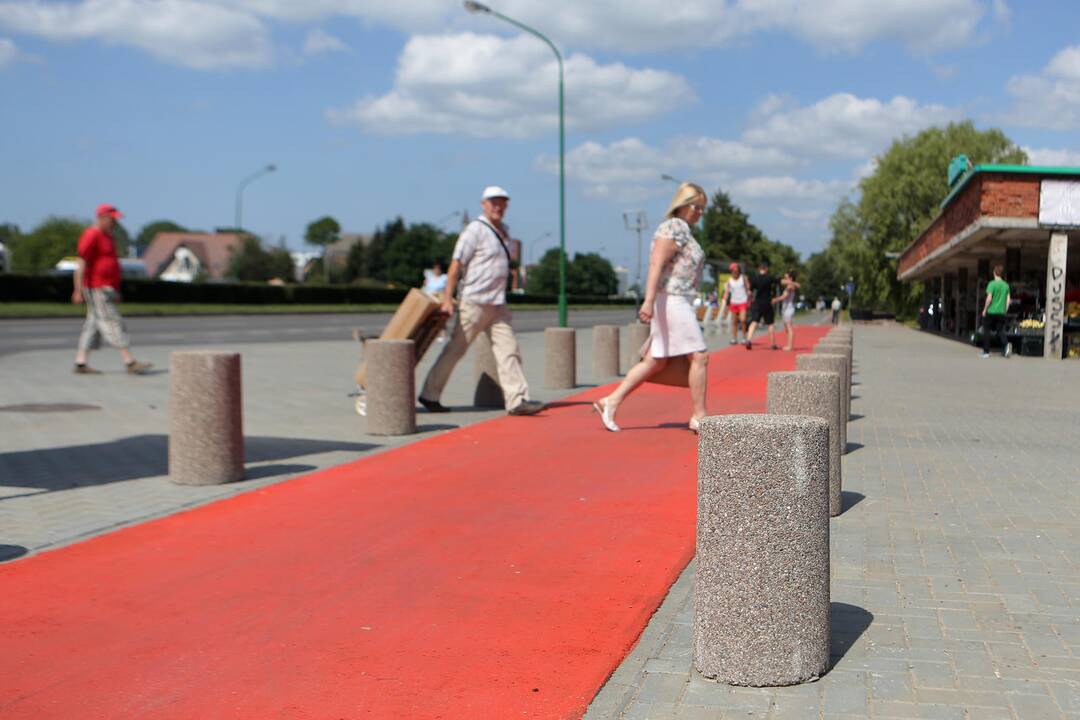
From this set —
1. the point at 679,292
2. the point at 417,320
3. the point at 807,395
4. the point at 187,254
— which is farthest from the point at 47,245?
the point at 807,395

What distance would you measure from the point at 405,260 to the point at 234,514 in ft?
421

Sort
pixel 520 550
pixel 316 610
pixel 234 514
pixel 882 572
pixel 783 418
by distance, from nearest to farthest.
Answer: pixel 783 418 < pixel 316 610 < pixel 882 572 < pixel 520 550 < pixel 234 514

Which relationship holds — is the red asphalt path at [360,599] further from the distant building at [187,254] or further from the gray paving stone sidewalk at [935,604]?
the distant building at [187,254]

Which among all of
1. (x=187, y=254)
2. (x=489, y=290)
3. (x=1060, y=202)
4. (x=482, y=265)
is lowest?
(x=489, y=290)

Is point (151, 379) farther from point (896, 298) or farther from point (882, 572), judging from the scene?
point (896, 298)

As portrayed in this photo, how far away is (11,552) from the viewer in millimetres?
5461

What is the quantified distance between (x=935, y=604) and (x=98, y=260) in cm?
1264

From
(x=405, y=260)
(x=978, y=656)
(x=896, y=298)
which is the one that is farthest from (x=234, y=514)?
(x=405, y=260)

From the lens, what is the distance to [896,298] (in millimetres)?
59875

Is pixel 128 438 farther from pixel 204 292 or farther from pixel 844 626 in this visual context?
pixel 204 292

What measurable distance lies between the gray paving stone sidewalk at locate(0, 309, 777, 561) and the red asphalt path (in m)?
0.43

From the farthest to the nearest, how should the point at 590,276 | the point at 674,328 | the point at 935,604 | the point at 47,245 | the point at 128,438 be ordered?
1. the point at 590,276
2. the point at 47,245
3. the point at 128,438
4. the point at 674,328
5. the point at 935,604

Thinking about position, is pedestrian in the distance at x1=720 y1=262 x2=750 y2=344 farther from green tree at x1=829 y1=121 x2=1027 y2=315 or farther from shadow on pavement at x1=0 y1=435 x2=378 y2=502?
green tree at x1=829 y1=121 x2=1027 y2=315

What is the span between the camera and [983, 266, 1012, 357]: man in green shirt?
23.0 m
